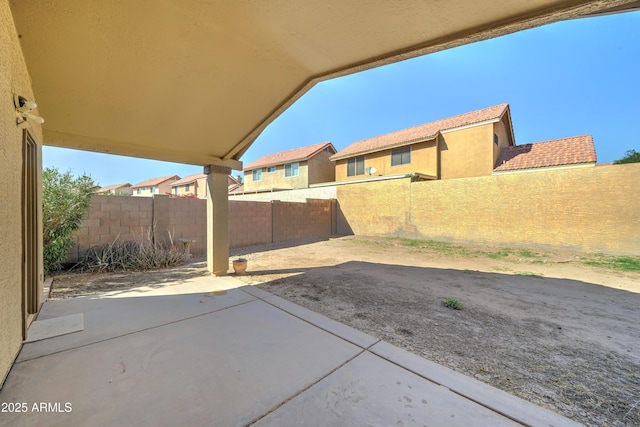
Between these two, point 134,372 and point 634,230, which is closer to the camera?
point 134,372

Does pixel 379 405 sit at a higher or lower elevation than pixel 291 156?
lower

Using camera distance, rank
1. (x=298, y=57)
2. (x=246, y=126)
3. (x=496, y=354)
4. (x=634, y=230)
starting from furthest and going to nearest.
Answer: (x=634, y=230) → (x=246, y=126) → (x=298, y=57) → (x=496, y=354)

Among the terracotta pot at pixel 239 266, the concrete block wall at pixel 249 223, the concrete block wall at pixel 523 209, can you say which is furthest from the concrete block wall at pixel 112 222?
the concrete block wall at pixel 523 209

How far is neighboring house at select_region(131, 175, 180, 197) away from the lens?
36031mm

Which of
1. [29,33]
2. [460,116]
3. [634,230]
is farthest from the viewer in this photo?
[460,116]

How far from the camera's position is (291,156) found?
71.6ft

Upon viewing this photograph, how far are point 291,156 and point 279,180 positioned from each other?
2415 millimetres

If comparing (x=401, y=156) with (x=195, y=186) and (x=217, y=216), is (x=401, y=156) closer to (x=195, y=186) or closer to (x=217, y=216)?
(x=217, y=216)

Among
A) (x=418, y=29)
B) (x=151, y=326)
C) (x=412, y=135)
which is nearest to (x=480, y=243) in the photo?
(x=412, y=135)

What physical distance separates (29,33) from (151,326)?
333 centimetres

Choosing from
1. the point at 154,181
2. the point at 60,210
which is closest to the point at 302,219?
the point at 60,210

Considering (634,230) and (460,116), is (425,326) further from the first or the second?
(460,116)

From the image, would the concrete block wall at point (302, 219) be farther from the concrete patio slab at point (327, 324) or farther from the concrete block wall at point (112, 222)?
the concrete patio slab at point (327, 324)

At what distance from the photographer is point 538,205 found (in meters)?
9.43
